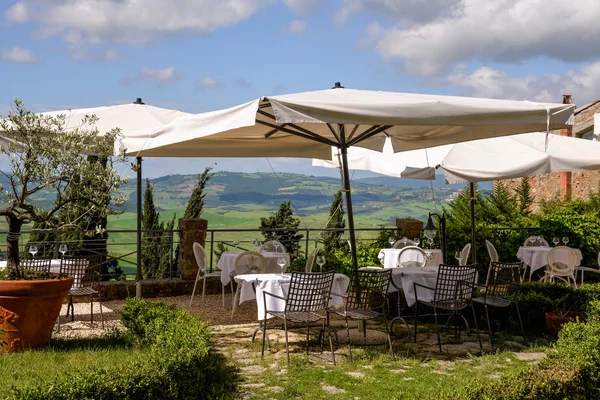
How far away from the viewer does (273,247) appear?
11109mm

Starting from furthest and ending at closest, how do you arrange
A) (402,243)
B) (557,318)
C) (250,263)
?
(402,243), (250,263), (557,318)

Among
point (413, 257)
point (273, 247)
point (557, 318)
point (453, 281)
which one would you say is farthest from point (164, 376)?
point (413, 257)

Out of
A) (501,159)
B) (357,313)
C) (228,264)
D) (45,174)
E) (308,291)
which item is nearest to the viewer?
(45,174)

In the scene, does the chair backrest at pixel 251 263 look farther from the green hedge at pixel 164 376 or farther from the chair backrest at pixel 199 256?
the green hedge at pixel 164 376

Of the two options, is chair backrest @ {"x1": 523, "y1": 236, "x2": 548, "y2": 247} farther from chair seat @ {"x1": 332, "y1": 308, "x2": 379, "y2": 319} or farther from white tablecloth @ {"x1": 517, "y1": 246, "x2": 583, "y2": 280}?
chair seat @ {"x1": 332, "y1": 308, "x2": 379, "y2": 319}

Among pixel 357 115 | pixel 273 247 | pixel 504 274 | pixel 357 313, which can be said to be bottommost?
pixel 357 313

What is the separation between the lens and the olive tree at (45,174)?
248 inches

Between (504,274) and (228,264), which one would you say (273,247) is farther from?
(504,274)

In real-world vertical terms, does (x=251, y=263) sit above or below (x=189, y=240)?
below

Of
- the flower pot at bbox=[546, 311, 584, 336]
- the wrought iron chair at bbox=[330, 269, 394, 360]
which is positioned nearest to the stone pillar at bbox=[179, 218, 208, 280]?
the wrought iron chair at bbox=[330, 269, 394, 360]

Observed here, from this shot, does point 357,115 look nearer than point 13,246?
Yes

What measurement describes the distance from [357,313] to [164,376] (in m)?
2.74

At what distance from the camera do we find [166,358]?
477 centimetres

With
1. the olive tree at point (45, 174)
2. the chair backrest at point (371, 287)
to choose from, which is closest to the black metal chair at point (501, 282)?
the chair backrest at point (371, 287)
